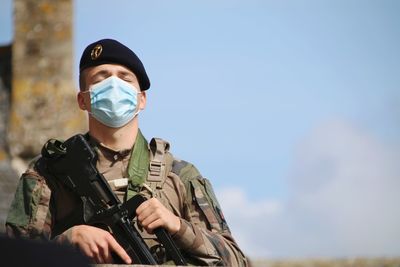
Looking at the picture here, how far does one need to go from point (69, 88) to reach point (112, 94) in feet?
37.7

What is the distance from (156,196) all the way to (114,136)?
1.11 ft

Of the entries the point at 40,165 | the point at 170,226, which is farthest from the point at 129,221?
the point at 40,165

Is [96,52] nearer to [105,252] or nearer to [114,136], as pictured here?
[114,136]

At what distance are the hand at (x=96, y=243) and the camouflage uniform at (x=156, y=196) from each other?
0.55ft

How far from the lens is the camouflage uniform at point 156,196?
13.6 ft

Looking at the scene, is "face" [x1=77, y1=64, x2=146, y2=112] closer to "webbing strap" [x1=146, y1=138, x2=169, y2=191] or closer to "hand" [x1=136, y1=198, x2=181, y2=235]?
"webbing strap" [x1=146, y1=138, x2=169, y2=191]

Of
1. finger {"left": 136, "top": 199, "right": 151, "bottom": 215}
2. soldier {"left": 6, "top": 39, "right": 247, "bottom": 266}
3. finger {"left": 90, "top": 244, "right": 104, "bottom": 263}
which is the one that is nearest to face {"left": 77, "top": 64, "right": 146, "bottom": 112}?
soldier {"left": 6, "top": 39, "right": 247, "bottom": 266}

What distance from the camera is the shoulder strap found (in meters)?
4.29

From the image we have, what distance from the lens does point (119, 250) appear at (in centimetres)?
394

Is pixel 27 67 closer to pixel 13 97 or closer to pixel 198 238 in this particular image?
pixel 13 97

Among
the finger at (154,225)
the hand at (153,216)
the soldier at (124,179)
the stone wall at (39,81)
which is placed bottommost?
the finger at (154,225)

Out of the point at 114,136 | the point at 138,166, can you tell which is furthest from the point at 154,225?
the point at 114,136

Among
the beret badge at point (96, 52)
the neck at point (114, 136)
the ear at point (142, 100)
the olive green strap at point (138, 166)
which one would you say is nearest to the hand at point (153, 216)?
the olive green strap at point (138, 166)

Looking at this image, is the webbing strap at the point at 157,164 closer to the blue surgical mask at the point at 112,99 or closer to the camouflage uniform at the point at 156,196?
the camouflage uniform at the point at 156,196
